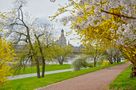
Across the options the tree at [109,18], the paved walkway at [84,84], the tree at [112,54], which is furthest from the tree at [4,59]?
the tree at [109,18]

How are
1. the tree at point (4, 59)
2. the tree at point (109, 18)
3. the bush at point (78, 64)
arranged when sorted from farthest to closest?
the bush at point (78, 64)
the tree at point (4, 59)
the tree at point (109, 18)

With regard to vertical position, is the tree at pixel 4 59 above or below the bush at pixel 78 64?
above

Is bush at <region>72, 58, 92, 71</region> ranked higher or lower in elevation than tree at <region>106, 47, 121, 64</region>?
lower

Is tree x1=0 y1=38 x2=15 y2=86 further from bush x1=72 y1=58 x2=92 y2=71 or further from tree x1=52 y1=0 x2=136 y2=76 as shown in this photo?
bush x1=72 y1=58 x2=92 y2=71

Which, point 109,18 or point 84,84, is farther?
point 84,84

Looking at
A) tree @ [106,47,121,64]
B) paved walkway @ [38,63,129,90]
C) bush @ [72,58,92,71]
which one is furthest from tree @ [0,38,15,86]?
bush @ [72,58,92,71]

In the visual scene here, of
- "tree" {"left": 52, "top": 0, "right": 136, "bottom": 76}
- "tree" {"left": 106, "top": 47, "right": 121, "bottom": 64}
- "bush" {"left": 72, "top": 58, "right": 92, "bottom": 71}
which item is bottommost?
"bush" {"left": 72, "top": 58, "right": 92, "bottom": 71}

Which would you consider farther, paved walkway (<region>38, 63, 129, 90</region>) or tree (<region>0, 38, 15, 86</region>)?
tree (<region>0, 38, 15, 86</region>)

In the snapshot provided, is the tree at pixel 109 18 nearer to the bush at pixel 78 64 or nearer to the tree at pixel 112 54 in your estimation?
the tree at pixel 112 54

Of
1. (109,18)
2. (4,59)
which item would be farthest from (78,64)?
(109,18)

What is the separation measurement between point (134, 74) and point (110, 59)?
133 ft

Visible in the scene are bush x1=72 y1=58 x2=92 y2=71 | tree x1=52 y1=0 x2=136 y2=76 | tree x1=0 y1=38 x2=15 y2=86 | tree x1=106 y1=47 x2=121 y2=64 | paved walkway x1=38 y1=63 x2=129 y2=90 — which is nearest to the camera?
tree x1=52 y1=0 x2=136 y2=76

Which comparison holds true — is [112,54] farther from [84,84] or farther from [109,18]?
[109,18]

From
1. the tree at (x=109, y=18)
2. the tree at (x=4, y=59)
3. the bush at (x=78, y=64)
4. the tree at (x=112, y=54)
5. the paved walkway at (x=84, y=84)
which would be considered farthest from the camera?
the bush at (x=78, y=64)
